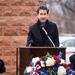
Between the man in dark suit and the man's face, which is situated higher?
the man's face

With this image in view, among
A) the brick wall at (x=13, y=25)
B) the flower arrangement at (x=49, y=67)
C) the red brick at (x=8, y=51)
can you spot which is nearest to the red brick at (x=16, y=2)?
the brick wall at (x=13, y=25)

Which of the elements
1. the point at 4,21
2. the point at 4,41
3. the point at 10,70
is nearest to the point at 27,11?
the point at 4,21

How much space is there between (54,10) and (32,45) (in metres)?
36.8

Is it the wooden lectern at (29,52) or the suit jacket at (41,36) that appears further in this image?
the suit jacket at (41,36)

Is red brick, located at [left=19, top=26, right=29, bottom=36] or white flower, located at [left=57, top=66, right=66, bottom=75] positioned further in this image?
red brick, located at [left=19, top=26, right=29, bottom=36]

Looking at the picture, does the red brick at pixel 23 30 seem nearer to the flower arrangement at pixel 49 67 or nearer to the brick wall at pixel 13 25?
the brick wall at pixel 13 25

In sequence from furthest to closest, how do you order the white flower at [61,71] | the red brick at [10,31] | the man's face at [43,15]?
1. the red brick at [10,31]
2. the man's face at [43,15]
3. the white flower at [61,71]

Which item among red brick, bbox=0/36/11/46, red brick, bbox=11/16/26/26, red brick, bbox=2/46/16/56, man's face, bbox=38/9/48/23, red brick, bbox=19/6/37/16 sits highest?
man's face, bbox=38/9/48/23

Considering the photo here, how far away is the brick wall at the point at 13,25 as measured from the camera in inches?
385

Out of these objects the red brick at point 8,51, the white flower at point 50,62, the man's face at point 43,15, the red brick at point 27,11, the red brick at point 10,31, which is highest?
the man's face at point 43,15

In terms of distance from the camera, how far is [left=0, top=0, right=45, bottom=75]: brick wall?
9773 mm

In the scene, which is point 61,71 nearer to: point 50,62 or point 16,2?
point 50,62

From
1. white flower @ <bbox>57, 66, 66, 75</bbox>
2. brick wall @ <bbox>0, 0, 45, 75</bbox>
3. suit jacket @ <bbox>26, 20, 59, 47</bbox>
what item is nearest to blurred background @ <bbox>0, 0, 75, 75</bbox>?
brick wall @ <bbox>0, 0, 45, 75</bbox>

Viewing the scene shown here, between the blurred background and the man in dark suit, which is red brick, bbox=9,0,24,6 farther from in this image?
the man in dark suit
